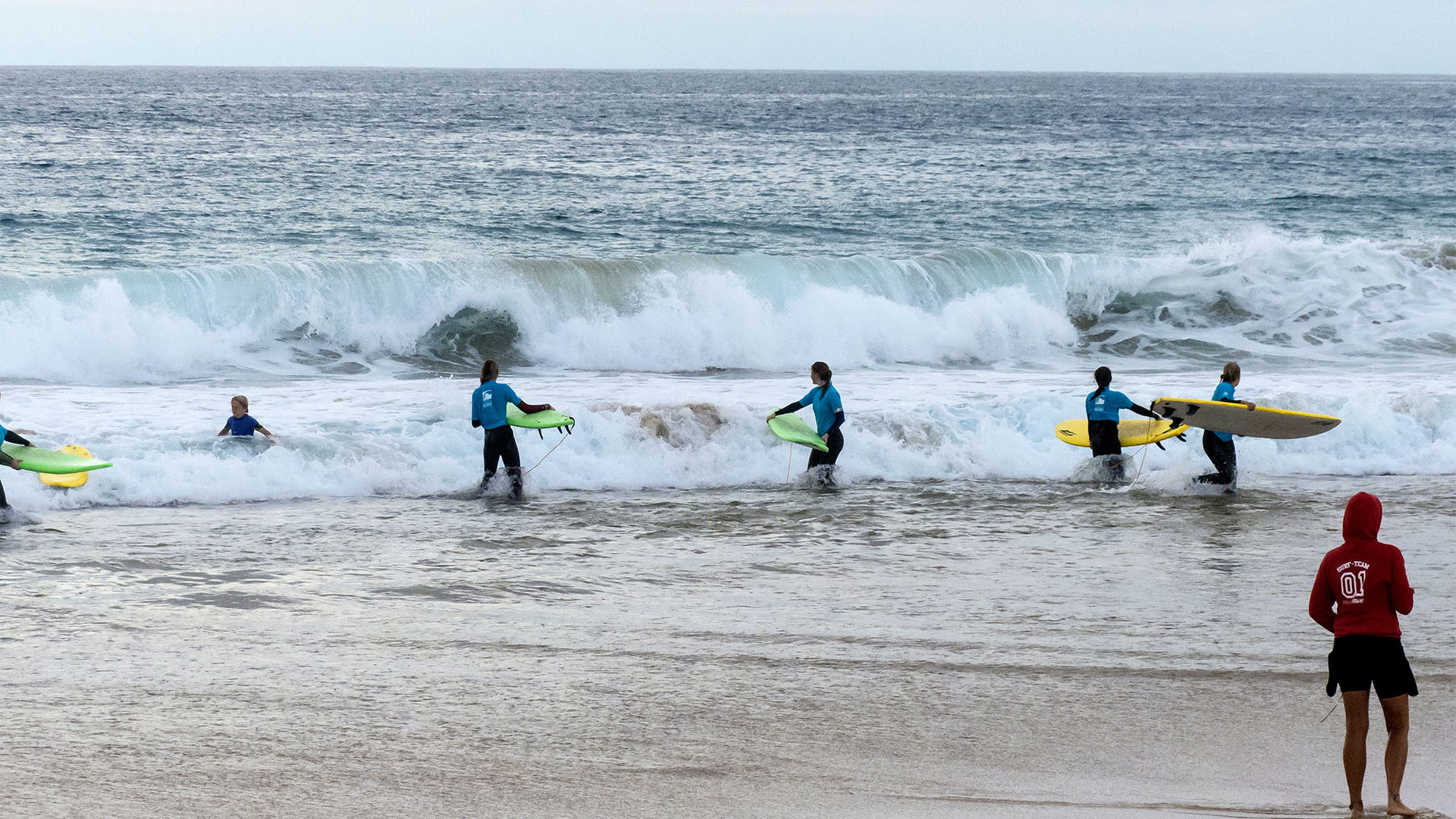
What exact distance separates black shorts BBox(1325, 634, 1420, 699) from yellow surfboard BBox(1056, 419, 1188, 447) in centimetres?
703

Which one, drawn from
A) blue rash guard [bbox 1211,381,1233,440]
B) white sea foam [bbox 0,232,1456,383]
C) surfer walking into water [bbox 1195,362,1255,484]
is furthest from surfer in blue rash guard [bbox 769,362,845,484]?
white sea foam [bbox 0,232,1456,383]

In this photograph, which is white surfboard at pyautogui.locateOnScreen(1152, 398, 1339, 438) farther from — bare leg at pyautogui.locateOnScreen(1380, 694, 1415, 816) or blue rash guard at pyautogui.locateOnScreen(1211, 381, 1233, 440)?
bare leg at pyautogui.locateOnScreen(1380, 694, 1415, 816)

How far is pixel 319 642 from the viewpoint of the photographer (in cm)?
708

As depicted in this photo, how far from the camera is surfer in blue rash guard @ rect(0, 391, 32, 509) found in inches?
392

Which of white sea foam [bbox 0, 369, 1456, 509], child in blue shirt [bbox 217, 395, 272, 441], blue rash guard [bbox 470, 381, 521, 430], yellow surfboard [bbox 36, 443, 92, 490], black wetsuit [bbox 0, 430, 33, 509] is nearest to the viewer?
black wetsuit [bbox 0, 430, 33, 509]

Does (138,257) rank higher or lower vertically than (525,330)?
higher

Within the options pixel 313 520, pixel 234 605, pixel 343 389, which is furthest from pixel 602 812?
pixel 343 389

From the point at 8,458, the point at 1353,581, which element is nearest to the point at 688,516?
the point at 8,458

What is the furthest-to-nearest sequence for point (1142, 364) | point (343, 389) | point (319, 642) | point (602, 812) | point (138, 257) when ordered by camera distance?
point (138, 257)
point (1142, 364)
point (343, 389)
point (319, 642)
point (602, 812)

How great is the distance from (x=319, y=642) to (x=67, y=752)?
168cm

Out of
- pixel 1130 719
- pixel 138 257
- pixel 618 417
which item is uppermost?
pixel 138 257

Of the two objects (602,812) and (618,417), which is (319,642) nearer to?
(602,812)

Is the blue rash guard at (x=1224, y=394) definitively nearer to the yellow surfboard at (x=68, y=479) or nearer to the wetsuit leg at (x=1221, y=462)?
the wetsuit leg at (x=1221, y=462)

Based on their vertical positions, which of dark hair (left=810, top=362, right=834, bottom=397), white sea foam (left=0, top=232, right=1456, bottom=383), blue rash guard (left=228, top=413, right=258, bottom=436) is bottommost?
blue rash guard (left=228, top=413, right=258, bottom=436)
